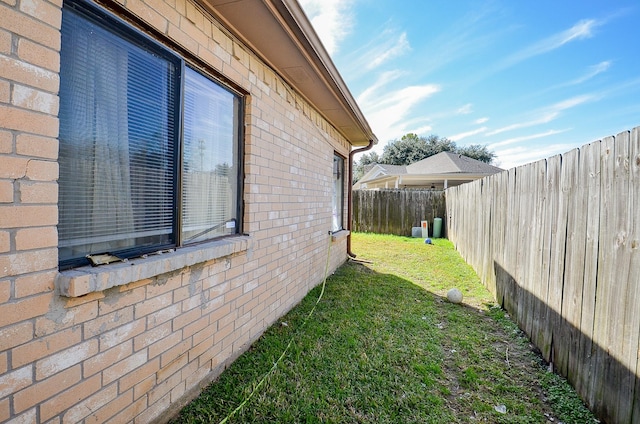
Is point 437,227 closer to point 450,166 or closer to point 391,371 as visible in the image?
point 450,166

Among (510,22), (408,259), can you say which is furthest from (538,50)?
(408,259)

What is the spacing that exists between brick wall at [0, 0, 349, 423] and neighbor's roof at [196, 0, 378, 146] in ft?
0.40

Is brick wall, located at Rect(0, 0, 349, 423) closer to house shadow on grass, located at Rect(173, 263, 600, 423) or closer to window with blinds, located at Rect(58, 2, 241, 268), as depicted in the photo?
window with blinds, located at Rect(58, 2, 241, 268)

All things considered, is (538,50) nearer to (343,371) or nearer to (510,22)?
(510,22)

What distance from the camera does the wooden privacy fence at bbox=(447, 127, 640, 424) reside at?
1860 mm

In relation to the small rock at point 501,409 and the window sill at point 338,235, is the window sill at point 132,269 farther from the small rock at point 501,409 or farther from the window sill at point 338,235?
the window sill at point 338,235

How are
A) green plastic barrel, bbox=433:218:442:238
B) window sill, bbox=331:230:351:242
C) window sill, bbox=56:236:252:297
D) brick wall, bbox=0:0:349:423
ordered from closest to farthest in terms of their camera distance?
brick wall, bbox=0:0:349:423 < window sill, bbox=56:236:252:297 < window sill, bbox=331:230:351:242 < green plastic barrel, bbox=433:218:442:238

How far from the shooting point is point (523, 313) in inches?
136

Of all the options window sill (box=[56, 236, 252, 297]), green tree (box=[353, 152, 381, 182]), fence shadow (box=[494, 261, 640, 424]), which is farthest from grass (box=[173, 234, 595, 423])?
green tree (box=[353, 152, 381, 182])

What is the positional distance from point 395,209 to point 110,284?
11622 millimetres

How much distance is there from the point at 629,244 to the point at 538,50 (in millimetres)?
11619

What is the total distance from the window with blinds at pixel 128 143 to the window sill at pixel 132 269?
95 mm

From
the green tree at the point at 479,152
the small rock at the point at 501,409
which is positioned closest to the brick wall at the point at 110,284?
the small rock at the point at 501,409

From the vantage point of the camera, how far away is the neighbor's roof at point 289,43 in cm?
221
